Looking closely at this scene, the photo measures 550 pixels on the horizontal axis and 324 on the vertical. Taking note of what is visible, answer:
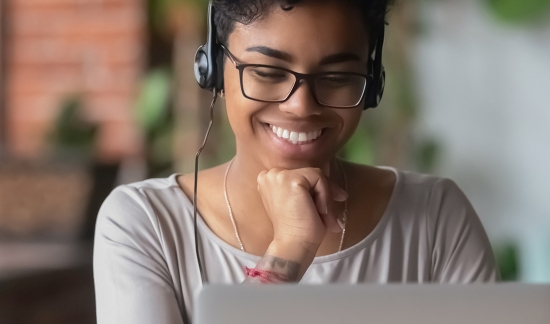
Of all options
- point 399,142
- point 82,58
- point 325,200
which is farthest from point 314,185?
point 82,58

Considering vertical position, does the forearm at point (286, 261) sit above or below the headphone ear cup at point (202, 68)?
below

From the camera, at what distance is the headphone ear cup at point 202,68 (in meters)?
1.12

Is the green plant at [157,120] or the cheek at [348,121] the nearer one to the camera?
the cheek at [348,121]

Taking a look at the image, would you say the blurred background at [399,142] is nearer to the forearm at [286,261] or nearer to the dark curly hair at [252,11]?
the dark curly hair at [252,11]

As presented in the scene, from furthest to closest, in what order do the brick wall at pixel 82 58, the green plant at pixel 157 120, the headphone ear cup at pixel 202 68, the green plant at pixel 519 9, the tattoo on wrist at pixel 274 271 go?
1. the brick wall at pixel 82 58
2. the green plant at pixel 157 120
3. the green plant at pixel 519 9
4. the headphone ear cup at pixel 202 68
5. the tattoo on wrist at pixel 274 271

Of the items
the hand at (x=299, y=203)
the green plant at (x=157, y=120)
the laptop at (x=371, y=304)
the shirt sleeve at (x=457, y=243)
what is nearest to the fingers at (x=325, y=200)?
the hand at (x=299, y=203)

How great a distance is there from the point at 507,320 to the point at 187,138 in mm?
1899

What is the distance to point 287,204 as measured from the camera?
1.02 meters

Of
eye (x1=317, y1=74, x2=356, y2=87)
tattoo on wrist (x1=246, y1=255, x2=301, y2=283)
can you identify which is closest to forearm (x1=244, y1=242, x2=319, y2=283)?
tattoo on wrist (x1=246, y1=255, x2=301, y2=283)

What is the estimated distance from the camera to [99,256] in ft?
3.59

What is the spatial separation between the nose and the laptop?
49 centimetres

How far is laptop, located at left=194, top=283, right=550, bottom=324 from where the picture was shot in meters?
0.56

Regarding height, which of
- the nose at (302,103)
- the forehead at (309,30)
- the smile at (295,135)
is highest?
the forehead at (309,30)

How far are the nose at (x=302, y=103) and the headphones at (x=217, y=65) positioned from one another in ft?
0.41
